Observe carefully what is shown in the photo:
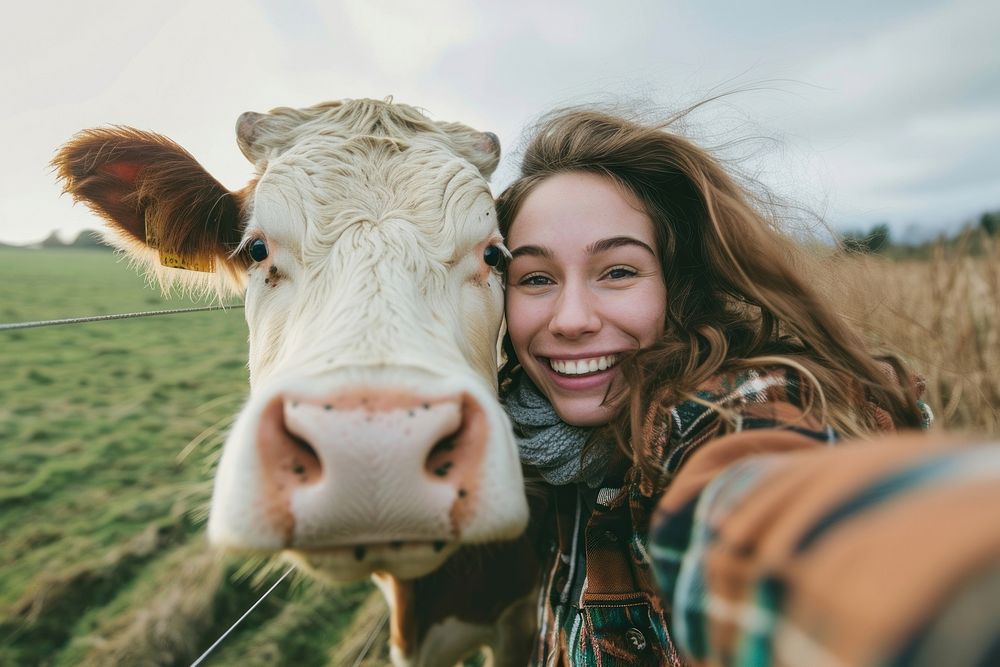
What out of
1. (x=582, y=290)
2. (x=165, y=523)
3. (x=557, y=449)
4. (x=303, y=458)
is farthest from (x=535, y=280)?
(x=165, y=523)

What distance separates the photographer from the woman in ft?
4.84

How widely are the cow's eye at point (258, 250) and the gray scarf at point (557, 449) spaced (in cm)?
107

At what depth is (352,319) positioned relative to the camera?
140 centimetres

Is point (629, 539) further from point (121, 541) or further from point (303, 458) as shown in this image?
point (121, 541)

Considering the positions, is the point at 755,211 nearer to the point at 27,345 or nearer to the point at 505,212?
the point at 505,212

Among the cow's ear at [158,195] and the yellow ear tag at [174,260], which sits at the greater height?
the cow's ear at [158,195]

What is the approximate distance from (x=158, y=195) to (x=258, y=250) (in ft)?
2.23

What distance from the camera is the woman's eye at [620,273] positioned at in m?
1.99

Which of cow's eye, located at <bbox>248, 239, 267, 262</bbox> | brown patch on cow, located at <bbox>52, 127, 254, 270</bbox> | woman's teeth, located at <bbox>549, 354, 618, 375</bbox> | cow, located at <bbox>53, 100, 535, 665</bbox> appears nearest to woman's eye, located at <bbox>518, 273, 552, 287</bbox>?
cow, located at <bbox>53, 100, 535, 665</bbox>

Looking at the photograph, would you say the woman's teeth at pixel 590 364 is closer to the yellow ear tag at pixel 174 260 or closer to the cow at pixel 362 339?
the cow at pixel 362 339

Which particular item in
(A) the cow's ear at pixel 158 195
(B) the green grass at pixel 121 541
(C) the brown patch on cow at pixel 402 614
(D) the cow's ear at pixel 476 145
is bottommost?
(B) the green grass at pixel 121 541

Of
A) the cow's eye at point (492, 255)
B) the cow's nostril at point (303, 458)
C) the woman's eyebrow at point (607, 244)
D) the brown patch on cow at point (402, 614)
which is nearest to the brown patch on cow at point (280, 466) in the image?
the cow's nostril at point (303, 458)

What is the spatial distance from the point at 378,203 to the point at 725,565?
163 centimetres

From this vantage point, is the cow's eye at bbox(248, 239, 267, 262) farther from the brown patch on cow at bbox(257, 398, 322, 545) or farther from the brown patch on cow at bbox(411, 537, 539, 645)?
the brown patch on cow at bbox(411, 537, 539, 645)
